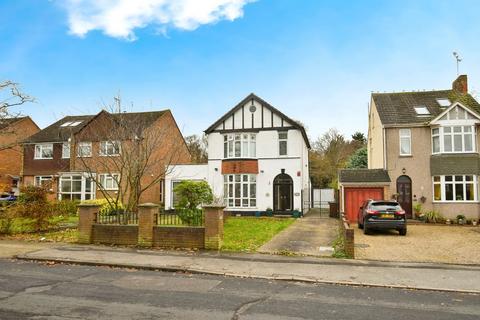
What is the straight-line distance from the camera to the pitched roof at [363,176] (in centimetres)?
2342

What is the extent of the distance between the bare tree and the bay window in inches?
644

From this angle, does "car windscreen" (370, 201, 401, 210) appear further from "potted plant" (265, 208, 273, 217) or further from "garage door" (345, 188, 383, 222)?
"potted plant" (265, 208, 273, 217)

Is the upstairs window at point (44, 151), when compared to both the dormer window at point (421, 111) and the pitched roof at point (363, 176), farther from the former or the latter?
the dormer window at point (421, 111)

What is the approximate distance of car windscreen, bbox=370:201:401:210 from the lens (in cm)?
1702

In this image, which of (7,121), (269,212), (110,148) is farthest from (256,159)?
(7,121)

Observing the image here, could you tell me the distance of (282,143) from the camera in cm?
2678

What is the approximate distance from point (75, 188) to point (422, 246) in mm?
26662

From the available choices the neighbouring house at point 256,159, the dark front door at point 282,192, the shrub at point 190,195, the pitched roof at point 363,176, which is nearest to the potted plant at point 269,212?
the neighbouring house at point 256,159

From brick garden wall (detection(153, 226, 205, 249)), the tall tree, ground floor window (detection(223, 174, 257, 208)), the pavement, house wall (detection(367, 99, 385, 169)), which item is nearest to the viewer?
the pavement

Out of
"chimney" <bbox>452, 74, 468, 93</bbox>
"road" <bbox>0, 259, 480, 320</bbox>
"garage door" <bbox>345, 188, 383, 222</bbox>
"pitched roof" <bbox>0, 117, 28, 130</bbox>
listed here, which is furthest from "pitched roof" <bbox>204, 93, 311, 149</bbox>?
"road" <bbox>0, 259, 480, 320</bbox>

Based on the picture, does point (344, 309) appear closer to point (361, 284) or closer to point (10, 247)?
point (361, 284)

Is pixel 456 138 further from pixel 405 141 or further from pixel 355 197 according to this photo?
pixel 355 197

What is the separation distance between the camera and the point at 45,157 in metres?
33.6

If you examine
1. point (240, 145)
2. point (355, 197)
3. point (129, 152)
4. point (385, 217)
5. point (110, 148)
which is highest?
point (240, 145)
